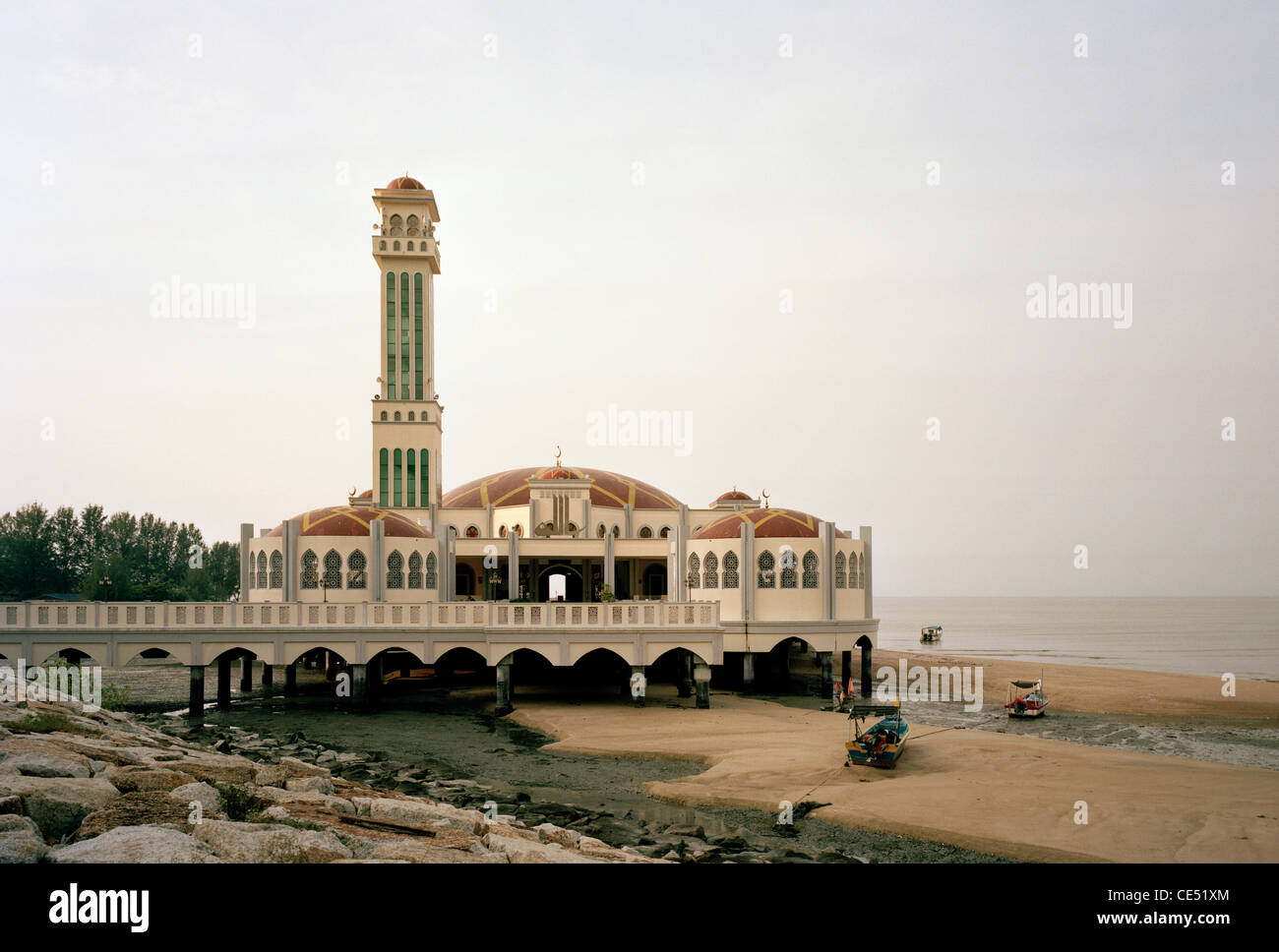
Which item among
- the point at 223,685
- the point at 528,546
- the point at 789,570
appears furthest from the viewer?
the point at 528,546

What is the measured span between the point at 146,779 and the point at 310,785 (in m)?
3.39

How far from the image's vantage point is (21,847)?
10.6m

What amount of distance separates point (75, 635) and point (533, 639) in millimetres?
16537

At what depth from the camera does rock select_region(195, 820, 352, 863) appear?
1141 centimetres

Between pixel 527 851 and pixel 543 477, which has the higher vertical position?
pixel 543 477

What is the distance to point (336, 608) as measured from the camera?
115ft

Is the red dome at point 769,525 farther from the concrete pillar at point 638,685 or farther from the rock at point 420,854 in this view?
the rock at point 420,854

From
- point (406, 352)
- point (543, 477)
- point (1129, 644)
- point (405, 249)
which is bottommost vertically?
point (1129, 644)

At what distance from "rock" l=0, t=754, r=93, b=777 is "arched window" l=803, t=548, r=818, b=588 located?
2963 centimetres

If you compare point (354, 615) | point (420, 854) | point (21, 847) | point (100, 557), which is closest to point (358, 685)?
point (354, 615)

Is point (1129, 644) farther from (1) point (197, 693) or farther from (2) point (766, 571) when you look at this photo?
(1) point (197, 693)
